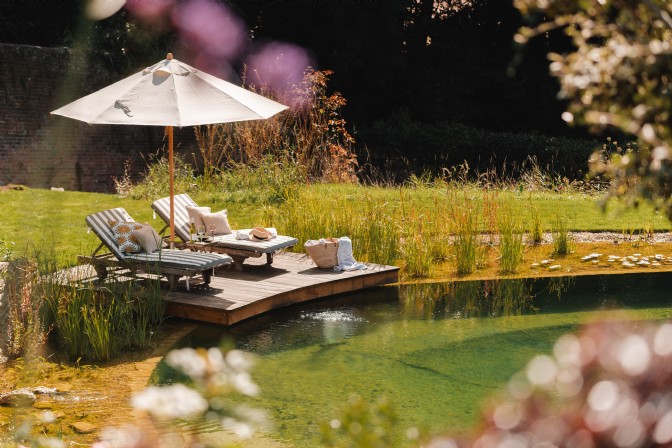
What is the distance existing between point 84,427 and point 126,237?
2779mm

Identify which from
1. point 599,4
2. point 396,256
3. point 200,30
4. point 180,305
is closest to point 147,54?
point 200,30

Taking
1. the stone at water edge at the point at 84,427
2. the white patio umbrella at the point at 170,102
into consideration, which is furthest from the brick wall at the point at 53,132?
the stone at water edge at the point at 84,427

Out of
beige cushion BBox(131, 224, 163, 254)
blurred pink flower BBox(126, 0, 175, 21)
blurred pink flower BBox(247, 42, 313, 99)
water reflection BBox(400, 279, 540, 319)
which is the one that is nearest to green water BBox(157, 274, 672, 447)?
water reflection BBox(400, 279, 540, 319)

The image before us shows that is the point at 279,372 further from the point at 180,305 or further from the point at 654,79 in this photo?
the point at 654,79

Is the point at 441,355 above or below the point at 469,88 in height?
below

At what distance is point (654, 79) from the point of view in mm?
2479

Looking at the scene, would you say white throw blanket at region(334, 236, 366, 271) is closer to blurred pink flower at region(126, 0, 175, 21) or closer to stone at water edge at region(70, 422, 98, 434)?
stone at water edge at region(70, 422, 98, 434)

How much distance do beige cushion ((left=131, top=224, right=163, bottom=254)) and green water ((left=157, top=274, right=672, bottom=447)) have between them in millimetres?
965

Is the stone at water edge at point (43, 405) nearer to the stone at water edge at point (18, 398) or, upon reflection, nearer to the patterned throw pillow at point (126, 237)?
the stone at water edge at point (18, 398)

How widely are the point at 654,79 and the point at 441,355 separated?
3.99m

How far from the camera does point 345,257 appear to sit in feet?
26.8

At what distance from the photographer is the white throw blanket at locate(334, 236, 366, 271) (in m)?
8.10

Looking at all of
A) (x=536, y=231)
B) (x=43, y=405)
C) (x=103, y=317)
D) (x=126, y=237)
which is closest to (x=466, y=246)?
(x=536, y=231)

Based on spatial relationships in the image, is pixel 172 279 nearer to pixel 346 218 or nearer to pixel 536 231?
pixel 346 218
